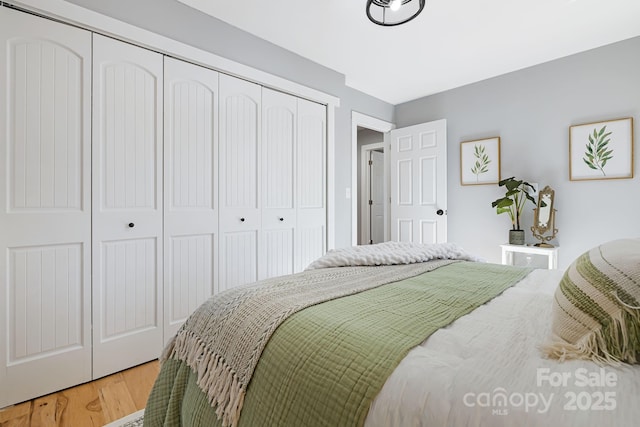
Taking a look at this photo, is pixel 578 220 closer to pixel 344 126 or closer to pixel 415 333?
pixel 344 126

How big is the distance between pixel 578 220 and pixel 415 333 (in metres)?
3.06

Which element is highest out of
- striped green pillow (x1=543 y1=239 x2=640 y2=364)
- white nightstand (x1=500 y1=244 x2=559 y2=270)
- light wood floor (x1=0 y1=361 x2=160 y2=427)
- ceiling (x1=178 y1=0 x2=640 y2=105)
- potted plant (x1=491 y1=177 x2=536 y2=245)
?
ceiling (x1=178 y1=0 x2=640 y2=105)

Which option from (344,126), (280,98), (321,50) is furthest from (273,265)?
(321,50)

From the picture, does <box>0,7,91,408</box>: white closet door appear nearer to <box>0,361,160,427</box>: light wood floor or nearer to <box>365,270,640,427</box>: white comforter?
<box>0,361,160,427</box>: light wood floor

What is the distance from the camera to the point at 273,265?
2771mm

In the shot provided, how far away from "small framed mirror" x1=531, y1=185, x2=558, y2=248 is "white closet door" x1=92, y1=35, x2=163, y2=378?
3349 mm

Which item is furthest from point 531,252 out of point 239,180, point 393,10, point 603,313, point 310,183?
point 239,180

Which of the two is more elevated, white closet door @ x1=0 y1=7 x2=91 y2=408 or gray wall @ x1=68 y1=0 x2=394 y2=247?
gray wall @ x1=68 y1=0 x2=394 y2=247

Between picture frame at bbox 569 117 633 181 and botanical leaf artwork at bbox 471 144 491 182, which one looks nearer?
picture frame at bbox 569 117 633 181

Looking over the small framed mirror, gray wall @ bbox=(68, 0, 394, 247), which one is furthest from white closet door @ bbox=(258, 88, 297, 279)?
the small framed mirror

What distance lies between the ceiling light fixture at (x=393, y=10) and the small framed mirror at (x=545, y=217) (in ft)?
7.01

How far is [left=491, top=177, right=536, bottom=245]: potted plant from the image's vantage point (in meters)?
2.99

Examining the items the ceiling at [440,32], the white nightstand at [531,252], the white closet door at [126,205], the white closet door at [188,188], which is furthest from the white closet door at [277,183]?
the white nightstand at [531,252]

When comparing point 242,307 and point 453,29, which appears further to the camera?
point 453,29
